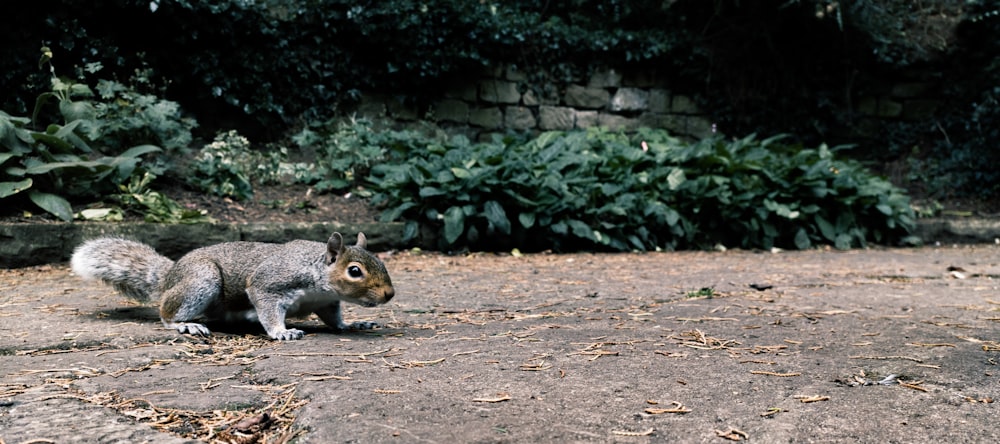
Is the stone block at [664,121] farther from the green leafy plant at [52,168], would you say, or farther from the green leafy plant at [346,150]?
the green leafy plant at [52,168]

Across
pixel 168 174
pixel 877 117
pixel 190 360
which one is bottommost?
pixel 190 360

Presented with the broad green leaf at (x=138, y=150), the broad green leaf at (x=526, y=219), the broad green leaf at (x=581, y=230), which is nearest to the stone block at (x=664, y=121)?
the broad green leaf at (x=581, y=230)

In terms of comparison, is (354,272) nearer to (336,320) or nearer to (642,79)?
(336,320)

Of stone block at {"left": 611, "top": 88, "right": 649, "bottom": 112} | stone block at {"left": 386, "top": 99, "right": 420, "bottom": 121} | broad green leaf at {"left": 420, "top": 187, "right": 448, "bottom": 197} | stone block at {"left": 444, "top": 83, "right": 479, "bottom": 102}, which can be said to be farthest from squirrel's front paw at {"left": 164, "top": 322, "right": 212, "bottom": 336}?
stone block at {"left": 611, "top": 88, "right": 649, "bottom": 112}

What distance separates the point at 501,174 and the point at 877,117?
7.51m

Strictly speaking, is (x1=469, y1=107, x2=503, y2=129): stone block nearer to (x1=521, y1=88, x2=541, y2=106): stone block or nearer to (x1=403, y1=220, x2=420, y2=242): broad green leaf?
(x1=521, y1=88, x2=541, y2=106): stone block

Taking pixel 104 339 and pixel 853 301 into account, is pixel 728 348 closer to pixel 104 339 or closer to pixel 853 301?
pixel 853 301

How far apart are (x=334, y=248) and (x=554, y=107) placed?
817 centimetres

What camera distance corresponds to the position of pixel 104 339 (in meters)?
2.98

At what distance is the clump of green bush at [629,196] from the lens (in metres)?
7.05

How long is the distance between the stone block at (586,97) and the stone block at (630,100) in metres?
0.13

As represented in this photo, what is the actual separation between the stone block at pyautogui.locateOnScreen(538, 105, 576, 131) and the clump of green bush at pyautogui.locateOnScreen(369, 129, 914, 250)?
5.23 feet

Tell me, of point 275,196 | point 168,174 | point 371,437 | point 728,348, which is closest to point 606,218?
point 275,196

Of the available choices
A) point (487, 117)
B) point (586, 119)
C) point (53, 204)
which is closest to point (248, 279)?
point (53, 204)
